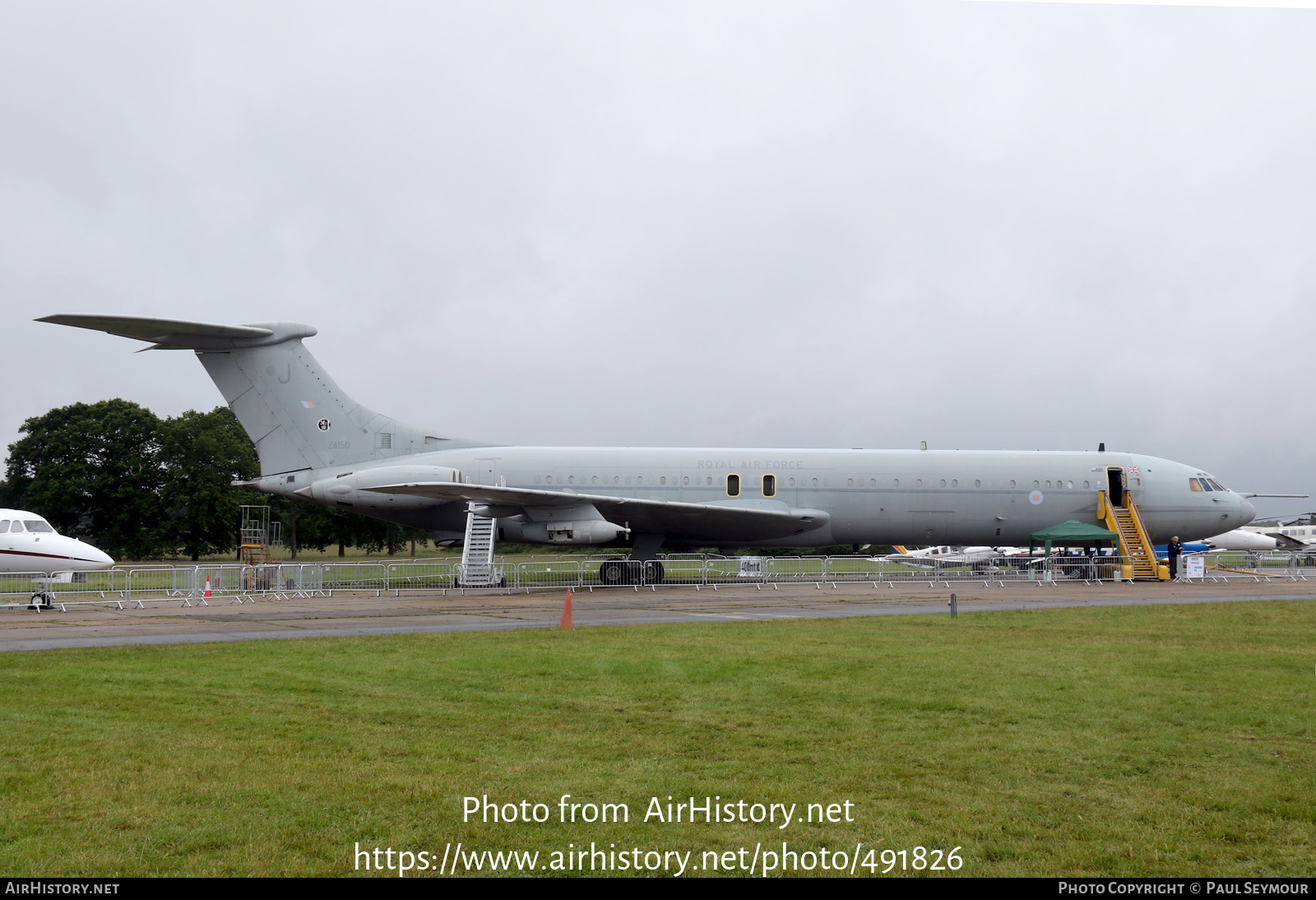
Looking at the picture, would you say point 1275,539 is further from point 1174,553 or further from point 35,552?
point 35,552

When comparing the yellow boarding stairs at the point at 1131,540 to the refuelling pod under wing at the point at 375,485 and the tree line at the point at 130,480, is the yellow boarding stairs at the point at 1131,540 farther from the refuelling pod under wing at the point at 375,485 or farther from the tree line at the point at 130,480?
the tree line at the point at 130,480

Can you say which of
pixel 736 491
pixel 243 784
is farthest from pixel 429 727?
pixel 736 491

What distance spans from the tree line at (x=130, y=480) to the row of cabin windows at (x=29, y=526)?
110 ft

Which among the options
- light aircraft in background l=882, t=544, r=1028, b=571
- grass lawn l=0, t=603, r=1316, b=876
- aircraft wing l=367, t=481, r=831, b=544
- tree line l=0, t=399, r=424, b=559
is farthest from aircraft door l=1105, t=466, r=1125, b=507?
tree line l=0, t=399, r=424, b=559

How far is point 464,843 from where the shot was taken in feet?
15.3

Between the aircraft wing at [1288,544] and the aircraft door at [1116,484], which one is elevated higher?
the aircraft door at [1116,484]

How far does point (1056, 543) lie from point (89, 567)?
25730 mm

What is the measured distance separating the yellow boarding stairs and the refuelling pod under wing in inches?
772

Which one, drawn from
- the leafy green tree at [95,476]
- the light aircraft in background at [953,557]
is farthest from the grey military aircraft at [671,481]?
the leafy green tree at [95,476]

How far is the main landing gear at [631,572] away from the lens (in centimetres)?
2681

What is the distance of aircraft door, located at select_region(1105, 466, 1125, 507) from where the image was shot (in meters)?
28.8

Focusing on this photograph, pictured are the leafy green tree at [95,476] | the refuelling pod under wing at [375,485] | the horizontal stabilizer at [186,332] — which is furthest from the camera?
the leafy green tree at [95,476]

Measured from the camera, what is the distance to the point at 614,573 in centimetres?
2686
